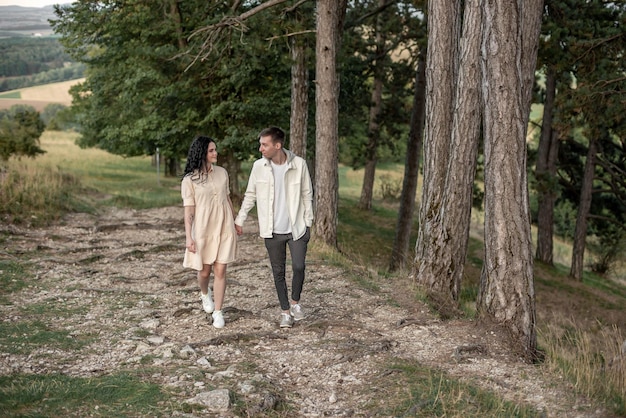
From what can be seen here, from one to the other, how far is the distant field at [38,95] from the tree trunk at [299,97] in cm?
1413

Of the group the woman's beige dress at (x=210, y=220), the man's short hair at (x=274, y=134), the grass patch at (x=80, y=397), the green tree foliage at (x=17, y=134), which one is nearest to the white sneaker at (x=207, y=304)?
the woman's beige dress at (x=210, y=220)

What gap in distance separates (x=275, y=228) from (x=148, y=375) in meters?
2.17

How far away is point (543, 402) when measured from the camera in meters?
5.48

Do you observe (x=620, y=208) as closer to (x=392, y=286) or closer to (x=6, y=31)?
(x=392, y=286)

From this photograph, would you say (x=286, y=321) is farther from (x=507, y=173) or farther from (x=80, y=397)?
(x=507, y=173)

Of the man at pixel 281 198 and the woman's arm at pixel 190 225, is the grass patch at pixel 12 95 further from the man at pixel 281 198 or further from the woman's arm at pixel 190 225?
the man at pixel 281 198

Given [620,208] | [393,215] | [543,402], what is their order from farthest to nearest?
[393,215], [620,208], [543,402]

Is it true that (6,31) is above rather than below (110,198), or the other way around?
above

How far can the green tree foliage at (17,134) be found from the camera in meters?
30.7

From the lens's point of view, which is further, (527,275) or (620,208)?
(620,208)

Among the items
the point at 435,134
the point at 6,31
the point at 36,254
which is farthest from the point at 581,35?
the point at 6,31

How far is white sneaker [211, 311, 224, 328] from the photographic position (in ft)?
24.7

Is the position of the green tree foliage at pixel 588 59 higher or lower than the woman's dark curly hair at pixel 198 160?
higher

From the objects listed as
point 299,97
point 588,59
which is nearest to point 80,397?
point 299,97
